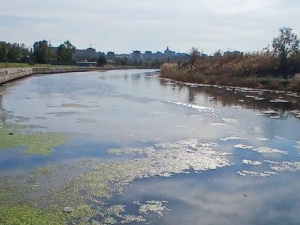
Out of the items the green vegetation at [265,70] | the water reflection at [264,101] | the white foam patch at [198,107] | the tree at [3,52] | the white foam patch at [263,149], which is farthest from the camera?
the tree at [3,52]

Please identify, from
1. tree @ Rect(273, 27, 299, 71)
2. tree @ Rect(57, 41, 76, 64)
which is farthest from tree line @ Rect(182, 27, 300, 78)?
tree @ Rect(57, 41, 76, 64)

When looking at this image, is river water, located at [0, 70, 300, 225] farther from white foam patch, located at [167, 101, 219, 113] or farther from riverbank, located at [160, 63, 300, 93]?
riverbank, located at [160, 63, 300, 93]

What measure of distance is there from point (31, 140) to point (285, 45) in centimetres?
2709

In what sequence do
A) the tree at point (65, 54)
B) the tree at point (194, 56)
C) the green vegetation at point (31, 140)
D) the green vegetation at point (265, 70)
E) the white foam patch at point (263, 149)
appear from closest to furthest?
the green vegetation at point (31, 140)
the white foam patch at point (263, 149)
the green vegetation at point (265, 70)
the tree at point (194, 56)
the tree at point (65, 54)

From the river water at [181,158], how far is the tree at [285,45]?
52.0 ft

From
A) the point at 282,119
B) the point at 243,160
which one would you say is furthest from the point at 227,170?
the point at 282,119

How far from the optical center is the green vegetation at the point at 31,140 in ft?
32.3

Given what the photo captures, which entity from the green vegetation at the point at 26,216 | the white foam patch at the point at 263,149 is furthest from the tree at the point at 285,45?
the green vegetation at the point at 26,216

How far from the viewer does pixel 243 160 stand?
372 inches

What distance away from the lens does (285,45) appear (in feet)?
109

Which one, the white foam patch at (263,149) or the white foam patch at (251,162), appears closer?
the white foam patch at (251,162)

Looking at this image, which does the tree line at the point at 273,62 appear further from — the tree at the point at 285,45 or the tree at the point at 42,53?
the tree at the point at 42,53

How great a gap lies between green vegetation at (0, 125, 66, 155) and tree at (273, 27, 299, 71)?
997 inches

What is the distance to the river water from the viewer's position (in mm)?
6457
